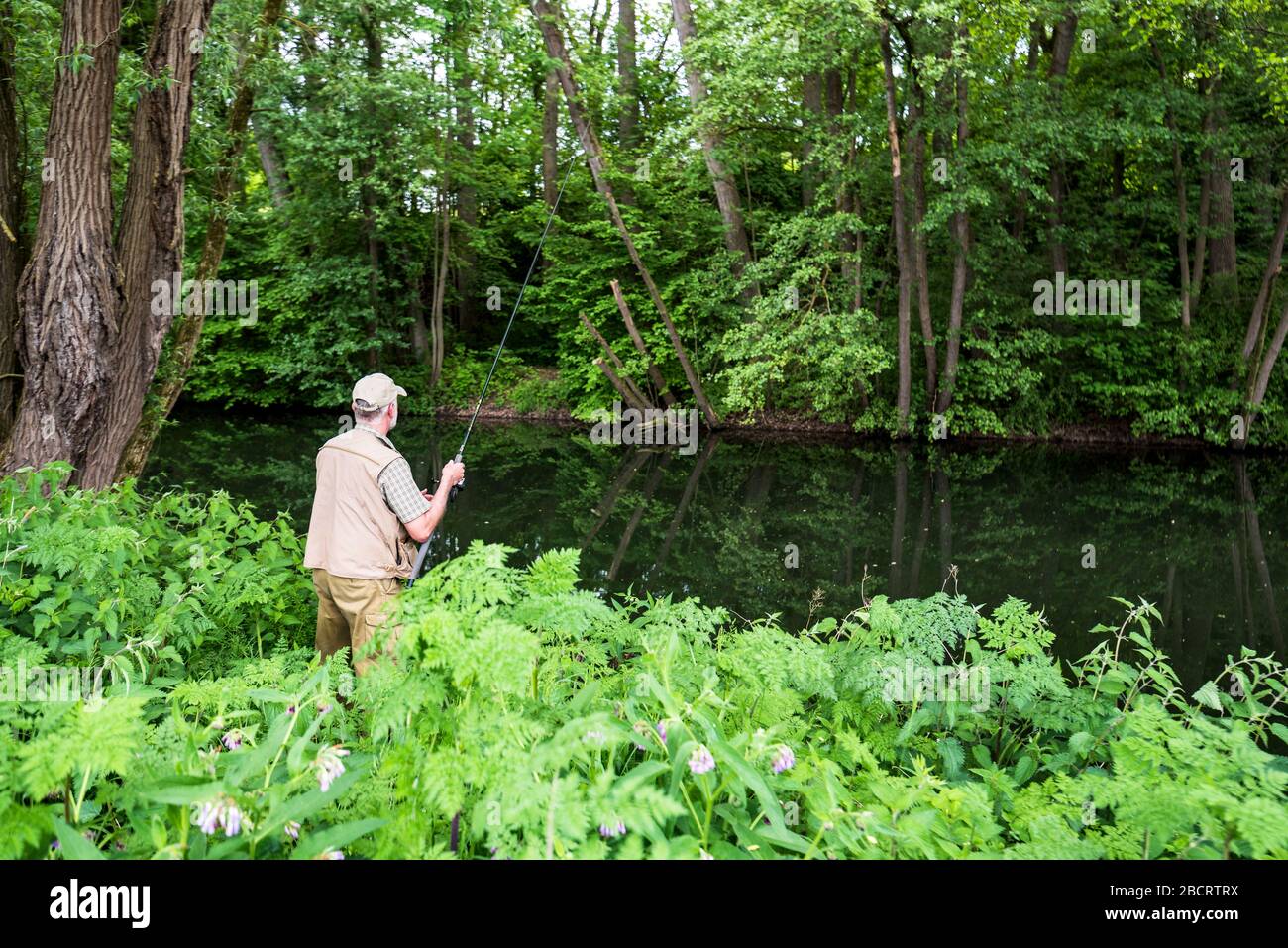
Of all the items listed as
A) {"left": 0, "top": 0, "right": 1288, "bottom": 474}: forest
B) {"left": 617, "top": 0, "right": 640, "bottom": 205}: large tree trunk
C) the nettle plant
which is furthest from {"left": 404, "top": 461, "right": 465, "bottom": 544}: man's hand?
{"left": 617, "top": 0, "right": 640, "bottom": 205}: large tree trunk

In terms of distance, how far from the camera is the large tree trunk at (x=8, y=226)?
6.02 meters

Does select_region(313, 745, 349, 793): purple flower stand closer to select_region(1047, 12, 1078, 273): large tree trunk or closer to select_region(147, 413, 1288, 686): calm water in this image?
select_region(147, 413, 1288, 686): calm water

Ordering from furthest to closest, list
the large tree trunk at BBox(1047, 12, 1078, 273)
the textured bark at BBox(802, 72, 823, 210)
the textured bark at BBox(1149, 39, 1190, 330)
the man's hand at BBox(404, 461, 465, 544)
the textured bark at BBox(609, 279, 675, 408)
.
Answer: the textured bark at BBox(609, 279, 675, 408), the textured bark at BBox(1149, 39, 1190, 330), the textured bark at BBox(802, 72, 823, 210), the large tree trunk at BBox(1047, 12, 1078, 273), the man's hand at BBox(404, 461, 465, 544)

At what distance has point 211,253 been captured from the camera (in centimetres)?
833

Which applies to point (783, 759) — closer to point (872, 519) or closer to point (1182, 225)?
point (872, 519)

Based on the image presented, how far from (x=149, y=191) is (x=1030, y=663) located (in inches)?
252

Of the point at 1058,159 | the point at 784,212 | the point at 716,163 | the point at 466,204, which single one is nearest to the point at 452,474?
the point at 716,163

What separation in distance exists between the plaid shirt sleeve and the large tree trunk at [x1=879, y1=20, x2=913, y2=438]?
14.2 m

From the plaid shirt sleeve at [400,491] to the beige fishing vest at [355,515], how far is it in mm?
27

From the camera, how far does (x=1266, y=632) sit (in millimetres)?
6785

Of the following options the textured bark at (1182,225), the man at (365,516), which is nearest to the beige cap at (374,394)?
the man at (365,516)

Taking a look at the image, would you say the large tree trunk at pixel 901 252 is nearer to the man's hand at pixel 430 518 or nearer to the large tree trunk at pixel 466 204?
the large tree trunk at pixel 466 204

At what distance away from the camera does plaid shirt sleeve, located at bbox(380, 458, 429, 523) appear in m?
3.85

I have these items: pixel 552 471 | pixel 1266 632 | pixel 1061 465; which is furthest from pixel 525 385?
pixel 1266 632
